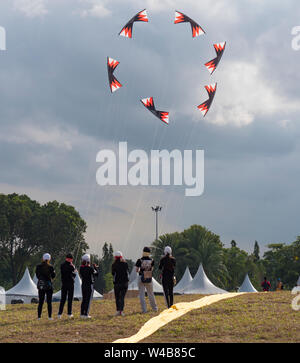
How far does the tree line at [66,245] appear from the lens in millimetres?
74312

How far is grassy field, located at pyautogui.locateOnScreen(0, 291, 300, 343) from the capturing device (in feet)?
43.6

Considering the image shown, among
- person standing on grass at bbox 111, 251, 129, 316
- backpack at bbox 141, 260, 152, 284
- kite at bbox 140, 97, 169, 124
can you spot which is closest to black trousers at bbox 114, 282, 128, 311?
person standing on grass at bbox 111, 251, 129, 316

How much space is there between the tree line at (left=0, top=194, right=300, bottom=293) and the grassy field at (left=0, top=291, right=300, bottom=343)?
5652 cm

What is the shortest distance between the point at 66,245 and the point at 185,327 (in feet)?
206

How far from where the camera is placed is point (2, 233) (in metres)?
72.6

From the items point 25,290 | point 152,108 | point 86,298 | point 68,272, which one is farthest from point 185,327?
point 25,290

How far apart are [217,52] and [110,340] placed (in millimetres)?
18167

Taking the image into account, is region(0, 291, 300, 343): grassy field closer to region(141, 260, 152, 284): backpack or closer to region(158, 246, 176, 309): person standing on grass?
region(141, 260, 152, 284): backpack

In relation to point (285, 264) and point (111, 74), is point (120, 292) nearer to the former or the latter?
point (111, 74)

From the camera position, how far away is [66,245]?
7569cm

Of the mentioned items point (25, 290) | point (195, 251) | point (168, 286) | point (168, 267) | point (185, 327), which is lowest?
point (25, 290)

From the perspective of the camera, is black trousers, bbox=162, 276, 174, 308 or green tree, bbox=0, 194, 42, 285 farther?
green tree, bbox=0, 194, 42, 285

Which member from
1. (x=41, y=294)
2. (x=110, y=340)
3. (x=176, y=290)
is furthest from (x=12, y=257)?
(x=110, y=340)
